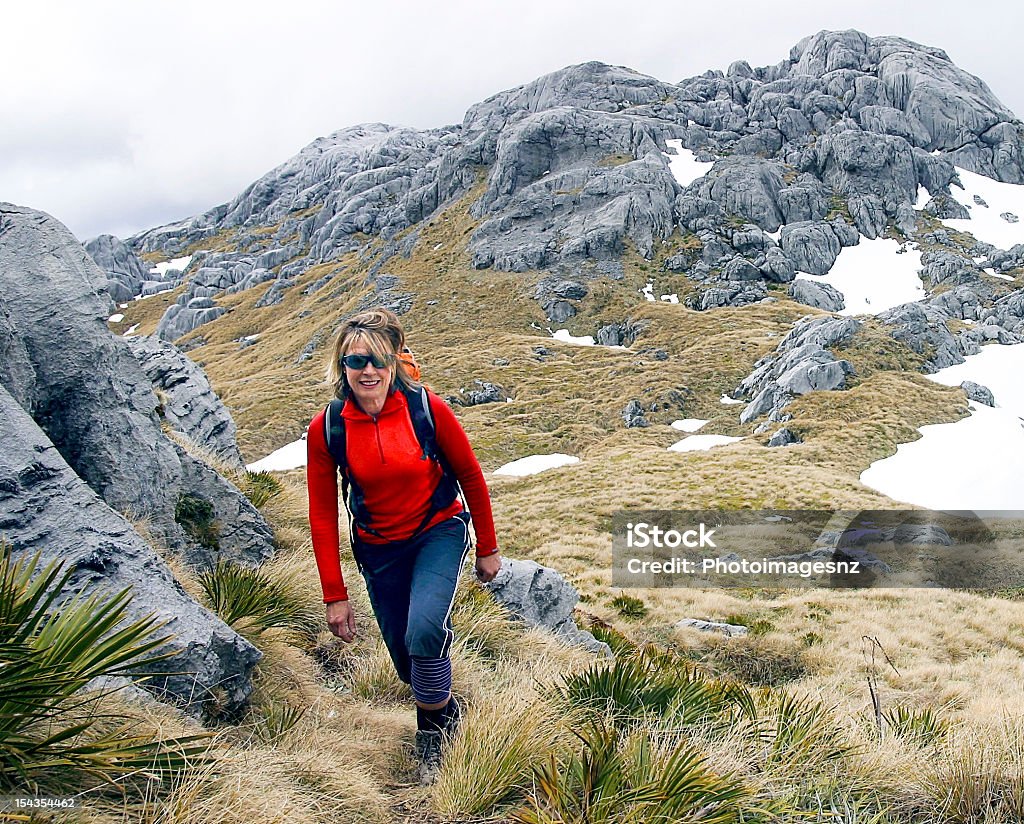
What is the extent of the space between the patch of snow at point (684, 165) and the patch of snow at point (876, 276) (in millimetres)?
26789

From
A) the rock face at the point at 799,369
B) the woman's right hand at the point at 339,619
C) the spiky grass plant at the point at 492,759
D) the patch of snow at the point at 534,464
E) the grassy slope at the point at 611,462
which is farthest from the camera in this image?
the rock face at the point at 799,369

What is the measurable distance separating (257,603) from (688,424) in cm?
4718

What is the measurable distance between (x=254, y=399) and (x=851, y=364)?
176 ft

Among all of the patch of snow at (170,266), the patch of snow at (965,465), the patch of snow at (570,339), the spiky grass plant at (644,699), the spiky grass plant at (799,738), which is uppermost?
the patch of snow at (170,266)

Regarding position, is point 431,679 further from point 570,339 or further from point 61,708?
point 570,339

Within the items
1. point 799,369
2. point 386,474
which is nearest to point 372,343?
point 386,474

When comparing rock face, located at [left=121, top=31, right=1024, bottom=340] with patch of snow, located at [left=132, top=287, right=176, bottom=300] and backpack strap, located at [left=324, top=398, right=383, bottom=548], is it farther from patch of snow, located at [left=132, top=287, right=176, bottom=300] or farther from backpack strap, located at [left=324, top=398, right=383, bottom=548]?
backpack strap, located at [left=324, top=398, right=383, bottom=548]

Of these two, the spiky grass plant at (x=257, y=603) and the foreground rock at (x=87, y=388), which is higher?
the foreground rock at (x=87, y=388)

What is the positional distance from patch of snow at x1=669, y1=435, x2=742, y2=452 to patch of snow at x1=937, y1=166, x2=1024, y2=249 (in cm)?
8399

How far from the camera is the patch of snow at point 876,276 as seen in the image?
85.4m

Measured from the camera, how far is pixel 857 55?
134 metres

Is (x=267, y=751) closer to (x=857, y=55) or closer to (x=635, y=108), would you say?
(x=635, y=108)

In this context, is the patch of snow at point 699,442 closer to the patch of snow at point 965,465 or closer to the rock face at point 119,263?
the patch of snow at point 965,465

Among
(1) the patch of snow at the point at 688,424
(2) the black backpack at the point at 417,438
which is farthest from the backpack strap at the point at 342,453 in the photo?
(1) the patch of snow at the point at 688,424
